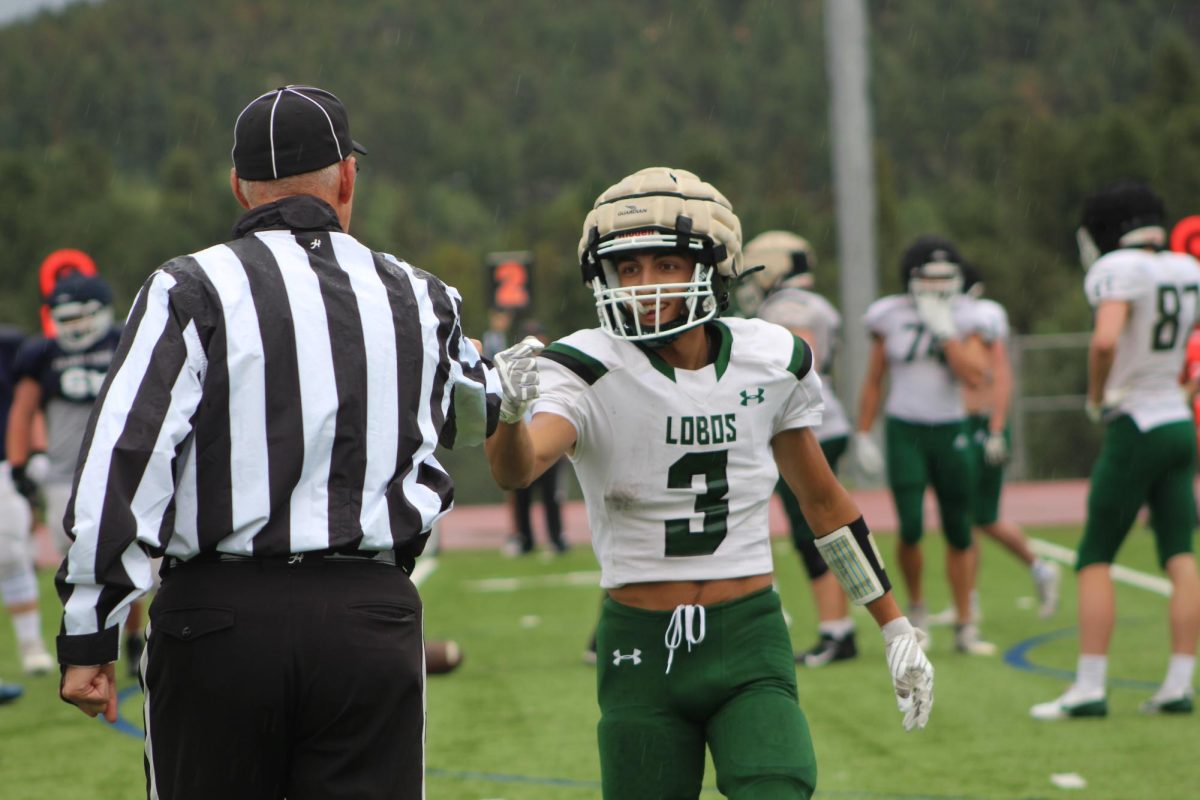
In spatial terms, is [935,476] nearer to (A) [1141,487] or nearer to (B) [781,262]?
(B) [781,262]

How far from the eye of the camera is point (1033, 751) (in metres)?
5.77

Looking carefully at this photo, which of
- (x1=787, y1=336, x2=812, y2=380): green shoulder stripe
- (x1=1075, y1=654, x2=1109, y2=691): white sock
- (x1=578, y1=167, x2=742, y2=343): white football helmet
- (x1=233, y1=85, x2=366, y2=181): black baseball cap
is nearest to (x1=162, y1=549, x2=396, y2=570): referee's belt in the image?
(x1=233, y1=85, x2=366, y2=181): black baseball cap

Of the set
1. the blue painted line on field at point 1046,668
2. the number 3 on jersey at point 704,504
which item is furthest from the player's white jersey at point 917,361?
the number 3 on jersey at point 704,504

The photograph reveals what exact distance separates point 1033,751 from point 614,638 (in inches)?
115

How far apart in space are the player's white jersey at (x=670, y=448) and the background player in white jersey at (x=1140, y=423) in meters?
2.93

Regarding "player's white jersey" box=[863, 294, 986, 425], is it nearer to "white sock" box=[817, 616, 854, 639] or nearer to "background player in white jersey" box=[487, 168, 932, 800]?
"white sock" box=[817, 616, 854, 639]

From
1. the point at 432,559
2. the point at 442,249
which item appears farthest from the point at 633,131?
the point at 432,559

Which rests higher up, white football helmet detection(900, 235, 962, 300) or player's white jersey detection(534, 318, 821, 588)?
white football helmet detection(900, 235, 962, 300)

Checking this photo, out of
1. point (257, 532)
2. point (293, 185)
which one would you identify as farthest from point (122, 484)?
point (293, 185)

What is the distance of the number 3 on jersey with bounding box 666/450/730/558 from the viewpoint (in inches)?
135

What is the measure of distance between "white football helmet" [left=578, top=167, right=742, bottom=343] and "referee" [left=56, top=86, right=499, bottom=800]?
74cm

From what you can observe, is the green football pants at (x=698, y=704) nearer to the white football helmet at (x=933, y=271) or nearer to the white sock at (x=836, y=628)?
the white sock at (x=836, y=628)

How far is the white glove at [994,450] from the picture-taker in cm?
811

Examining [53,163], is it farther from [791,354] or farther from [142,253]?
[791,354]
